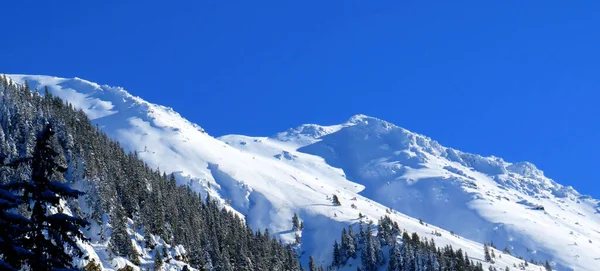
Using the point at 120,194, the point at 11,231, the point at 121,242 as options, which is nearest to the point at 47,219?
the point at 11,231

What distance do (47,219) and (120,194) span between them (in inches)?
5652

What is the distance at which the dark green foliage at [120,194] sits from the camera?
5694 inches

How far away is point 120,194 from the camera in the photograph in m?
165

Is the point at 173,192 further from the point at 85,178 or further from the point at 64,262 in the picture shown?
the point at 64,262

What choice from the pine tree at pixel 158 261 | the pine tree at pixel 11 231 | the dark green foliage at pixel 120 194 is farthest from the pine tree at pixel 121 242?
the pine tree at pixel 11 231

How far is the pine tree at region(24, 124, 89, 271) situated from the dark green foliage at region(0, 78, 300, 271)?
109 meters

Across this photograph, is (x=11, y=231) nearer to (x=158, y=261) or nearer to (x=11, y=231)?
(x=11, y=231)

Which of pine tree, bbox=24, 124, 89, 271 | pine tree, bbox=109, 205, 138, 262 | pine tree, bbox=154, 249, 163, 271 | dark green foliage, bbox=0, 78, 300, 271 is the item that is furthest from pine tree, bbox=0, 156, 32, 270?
pine tree, bbox=154, 249, 163, 271

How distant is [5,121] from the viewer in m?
156

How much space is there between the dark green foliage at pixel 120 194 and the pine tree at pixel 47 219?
109 meters

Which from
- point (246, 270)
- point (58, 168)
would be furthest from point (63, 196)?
point (246, 270)

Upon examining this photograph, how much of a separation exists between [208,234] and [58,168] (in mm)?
158641

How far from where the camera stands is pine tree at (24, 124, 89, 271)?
25.3 m

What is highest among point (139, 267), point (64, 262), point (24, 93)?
point (24, 93)
